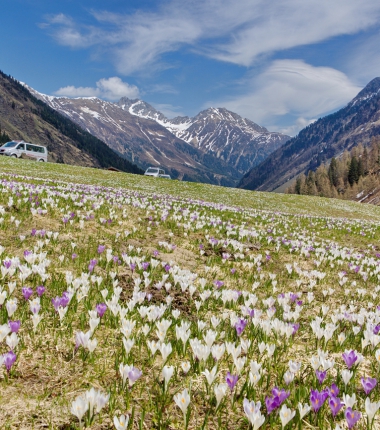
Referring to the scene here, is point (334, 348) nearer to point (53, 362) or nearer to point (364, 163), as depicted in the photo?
point (53, 362)

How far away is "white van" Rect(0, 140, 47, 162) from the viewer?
45094mm

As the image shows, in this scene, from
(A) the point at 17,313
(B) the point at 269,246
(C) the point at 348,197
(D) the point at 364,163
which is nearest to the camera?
(A) the point at 17,313

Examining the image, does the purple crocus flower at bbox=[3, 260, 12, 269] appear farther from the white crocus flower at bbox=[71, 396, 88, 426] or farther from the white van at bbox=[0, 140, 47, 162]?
the white van at bbox=[0, 140, 47, 162]

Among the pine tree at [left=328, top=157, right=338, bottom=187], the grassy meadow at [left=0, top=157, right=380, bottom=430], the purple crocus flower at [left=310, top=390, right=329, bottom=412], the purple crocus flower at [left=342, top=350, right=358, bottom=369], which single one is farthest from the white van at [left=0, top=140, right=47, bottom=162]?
the pine tree at [left=328, top=157, right=338, bottom=187]

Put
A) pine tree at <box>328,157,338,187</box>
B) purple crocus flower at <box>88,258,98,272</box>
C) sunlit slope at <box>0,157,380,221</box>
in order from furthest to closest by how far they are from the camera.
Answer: pine tree at <box>328,157,338,187</box>, sunlit slope at <box>0,157,380,221</box>, purple crocus flower at <box>88,258,98,272</box>

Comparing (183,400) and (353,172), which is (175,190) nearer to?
(183,400)

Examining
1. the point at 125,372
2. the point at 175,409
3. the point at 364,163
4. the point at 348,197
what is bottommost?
the point at 175,409

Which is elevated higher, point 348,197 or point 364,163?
point 364,163

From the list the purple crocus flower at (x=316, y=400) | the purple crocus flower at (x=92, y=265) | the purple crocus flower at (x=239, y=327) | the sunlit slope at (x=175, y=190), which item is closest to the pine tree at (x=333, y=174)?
the sunlit slope at (x=175, y=190)

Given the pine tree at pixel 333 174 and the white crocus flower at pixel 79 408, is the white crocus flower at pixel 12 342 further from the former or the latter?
the pine tree at pixel 333 174

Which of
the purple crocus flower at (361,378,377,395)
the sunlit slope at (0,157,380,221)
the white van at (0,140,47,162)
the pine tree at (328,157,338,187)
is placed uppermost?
the pine tree at (328,157,338,187)

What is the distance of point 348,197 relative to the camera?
152 metres

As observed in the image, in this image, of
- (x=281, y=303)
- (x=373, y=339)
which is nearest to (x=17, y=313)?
(x=281, y=303)

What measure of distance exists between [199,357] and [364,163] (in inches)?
7923
